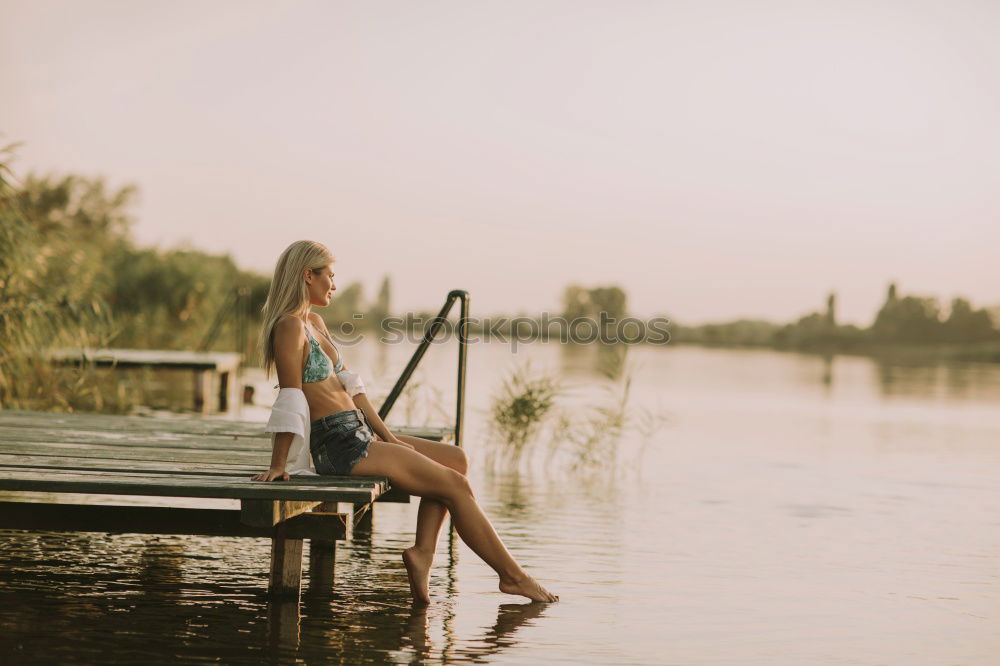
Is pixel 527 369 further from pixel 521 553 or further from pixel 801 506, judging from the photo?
pixel 521 553

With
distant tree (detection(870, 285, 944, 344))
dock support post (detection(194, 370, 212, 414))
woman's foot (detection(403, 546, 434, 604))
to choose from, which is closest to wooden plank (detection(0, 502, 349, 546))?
woman's foot (detection(403, 546, 434, 604))

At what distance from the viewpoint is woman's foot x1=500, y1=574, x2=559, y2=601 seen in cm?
525

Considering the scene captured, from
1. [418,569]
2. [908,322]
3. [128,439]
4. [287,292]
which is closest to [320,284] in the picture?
[287,292]

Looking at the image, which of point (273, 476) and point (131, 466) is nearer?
point (273, 476)

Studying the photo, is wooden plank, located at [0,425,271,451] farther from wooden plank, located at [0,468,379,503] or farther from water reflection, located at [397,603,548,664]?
water reflection, located at [397,603,548,664]

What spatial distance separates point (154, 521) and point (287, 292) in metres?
1.20

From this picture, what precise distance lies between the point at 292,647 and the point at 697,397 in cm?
1721

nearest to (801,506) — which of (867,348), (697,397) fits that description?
(697,397)

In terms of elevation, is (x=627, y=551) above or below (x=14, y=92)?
below

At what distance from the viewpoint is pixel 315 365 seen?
4.89 metres

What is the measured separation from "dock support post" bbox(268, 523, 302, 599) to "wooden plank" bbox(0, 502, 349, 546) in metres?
0.10

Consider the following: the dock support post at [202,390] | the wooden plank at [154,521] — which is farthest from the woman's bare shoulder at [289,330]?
the dock support post at [202,390]

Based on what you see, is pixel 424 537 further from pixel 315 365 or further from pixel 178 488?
pixel 178 488

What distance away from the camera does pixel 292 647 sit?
458cm
